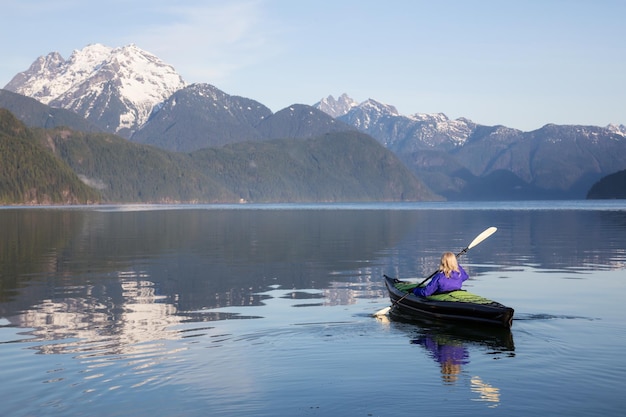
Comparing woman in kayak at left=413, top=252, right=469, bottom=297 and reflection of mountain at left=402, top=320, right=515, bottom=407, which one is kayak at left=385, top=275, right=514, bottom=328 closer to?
woman in kayak at left=413, top=252, right=469, bottom=297

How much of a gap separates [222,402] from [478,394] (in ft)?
20.0

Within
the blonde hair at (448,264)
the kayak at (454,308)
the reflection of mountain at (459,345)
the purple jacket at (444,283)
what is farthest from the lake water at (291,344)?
the blonde hair at (448,264)

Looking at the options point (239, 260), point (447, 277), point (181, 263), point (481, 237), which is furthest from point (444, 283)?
point (239, 260)

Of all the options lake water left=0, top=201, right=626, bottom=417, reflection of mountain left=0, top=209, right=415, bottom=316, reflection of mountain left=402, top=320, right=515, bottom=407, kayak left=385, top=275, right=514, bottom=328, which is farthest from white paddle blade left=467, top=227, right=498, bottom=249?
reflection of mountain left=0, top=209, right=415, bottom=316

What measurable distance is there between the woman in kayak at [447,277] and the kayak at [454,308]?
8.8 inches

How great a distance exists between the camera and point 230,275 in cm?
4656

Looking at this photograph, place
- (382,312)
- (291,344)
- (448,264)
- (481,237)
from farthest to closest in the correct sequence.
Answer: (481,237), (382,312), (448,264), (291,344)

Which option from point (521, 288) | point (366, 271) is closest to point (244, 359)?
point (521, 288)

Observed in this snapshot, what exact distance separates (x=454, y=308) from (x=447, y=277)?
62.4 inches

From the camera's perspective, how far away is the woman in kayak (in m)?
29.1

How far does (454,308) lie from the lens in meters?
27.9

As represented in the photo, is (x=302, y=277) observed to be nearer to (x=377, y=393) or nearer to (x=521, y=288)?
(x=521, y=288)

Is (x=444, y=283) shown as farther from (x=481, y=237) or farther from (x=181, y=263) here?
(x=181, y=263)

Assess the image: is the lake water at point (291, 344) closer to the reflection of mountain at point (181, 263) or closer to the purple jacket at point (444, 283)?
the reflection of mountain at point (181, 263)
